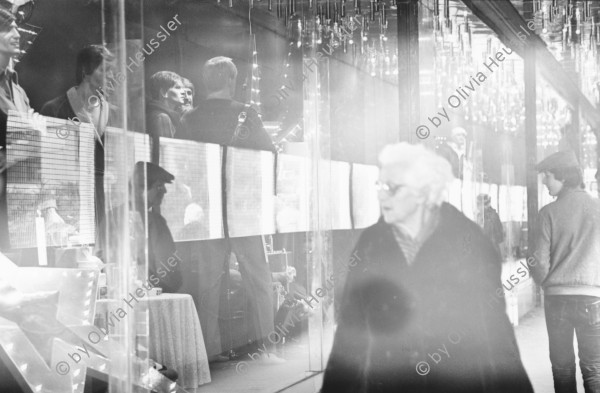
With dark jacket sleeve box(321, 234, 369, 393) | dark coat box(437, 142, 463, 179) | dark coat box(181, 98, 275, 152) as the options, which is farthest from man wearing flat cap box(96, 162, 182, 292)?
dark coat box(437, 142, 463, 179)

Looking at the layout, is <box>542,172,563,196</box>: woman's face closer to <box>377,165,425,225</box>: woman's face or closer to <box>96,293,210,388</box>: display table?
<box>377,165,425,225</box>: woman's face

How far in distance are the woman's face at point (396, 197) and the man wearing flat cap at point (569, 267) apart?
0.70 m

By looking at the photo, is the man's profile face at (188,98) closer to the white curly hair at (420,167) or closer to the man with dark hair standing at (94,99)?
the man with dark hair standing at (94,99)

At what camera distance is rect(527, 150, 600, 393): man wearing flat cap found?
13.1ft

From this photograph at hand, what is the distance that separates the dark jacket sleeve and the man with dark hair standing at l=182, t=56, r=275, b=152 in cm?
93

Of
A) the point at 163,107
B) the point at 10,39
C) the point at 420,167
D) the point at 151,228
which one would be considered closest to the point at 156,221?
the point at 151,228

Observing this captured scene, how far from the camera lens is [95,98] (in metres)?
3.84

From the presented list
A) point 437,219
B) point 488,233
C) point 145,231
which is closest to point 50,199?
point 145,231

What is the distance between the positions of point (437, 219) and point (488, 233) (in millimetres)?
336

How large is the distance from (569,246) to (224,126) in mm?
1752

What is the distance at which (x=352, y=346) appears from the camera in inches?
149

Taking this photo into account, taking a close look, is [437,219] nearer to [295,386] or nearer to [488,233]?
[488,233]

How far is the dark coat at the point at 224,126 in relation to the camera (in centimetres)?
426

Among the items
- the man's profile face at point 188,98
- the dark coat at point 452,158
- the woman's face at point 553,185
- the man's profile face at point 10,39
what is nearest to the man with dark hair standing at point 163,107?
the man's profile face at point 188,98
